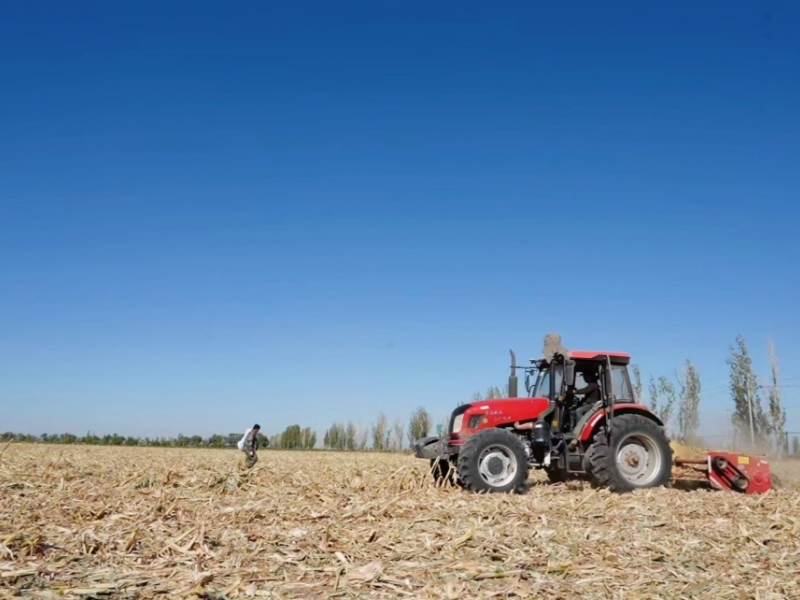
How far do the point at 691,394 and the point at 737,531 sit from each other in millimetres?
32444

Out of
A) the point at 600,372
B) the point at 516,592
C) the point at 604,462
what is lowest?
the point at 516,592

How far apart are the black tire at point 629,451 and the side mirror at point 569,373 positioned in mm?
920

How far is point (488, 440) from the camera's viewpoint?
10039mm

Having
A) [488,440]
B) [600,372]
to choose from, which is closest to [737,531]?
[488,440]

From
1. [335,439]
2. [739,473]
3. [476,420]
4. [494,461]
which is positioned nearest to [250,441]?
[476,420]

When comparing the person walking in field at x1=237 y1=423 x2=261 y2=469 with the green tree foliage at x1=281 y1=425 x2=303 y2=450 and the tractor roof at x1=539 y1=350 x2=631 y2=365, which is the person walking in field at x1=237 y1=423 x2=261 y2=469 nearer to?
the tractor roof at x1=539 y1=350 x2=631 y2=365

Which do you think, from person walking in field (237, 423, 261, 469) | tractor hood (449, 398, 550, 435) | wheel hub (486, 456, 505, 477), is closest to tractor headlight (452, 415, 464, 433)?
tractor hood (449, 398, 550, 435)

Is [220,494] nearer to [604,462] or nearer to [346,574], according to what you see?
[346,574]

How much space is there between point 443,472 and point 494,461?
1.41 metres

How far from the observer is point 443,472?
11219mm

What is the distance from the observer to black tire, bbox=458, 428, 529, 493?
9.83 m

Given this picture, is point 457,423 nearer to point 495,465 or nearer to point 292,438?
point 495,465

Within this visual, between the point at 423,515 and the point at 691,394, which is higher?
the point at 691,394

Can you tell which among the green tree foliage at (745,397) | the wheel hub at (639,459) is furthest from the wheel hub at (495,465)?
the green tree foliage at (745,397)
